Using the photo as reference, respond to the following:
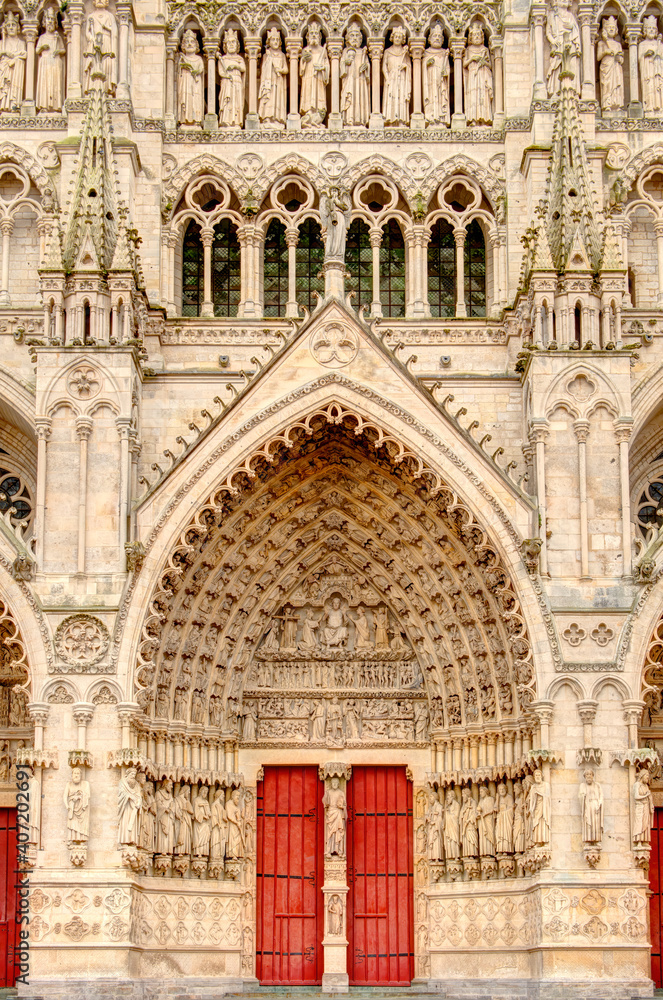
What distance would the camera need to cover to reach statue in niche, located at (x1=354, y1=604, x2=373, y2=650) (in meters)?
20.5

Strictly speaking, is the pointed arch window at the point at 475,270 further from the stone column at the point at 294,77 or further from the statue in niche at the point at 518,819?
the statue in niche at the point at 518,819

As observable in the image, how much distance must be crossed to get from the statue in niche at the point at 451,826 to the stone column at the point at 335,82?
354 inches

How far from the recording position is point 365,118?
2147cm

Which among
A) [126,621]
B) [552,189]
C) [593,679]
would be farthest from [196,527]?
[552,189]

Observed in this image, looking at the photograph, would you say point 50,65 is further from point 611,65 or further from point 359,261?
point 611,65

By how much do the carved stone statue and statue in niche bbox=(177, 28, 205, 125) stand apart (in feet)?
6.95

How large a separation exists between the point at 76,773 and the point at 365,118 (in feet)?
31.7

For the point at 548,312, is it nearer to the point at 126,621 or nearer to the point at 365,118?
the point at 365,118

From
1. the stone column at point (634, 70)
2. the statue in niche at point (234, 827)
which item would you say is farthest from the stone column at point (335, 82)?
the statue in niche at point (234, 827)

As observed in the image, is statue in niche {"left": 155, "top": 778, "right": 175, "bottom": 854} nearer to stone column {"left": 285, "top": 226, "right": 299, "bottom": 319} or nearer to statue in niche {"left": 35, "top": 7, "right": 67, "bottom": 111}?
stone column {"left": 285, "top": 226, "right": 299, "bottom": 319}

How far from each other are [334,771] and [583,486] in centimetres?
476

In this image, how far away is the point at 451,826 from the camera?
63.3 feet

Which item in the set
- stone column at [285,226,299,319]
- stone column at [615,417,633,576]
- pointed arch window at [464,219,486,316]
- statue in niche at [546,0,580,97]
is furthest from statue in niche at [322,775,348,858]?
statue in niche at [546,0,580,97]

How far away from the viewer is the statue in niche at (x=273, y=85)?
70.2ft
